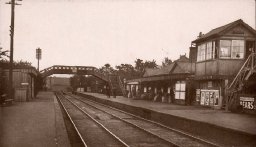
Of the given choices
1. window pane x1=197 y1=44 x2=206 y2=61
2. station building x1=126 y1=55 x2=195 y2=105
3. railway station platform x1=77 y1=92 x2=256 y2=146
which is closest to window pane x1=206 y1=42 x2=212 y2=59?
window pane x1=197 y1=44 x2=206 y2=61

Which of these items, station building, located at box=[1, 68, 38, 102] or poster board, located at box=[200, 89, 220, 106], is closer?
poster board, located at box=[200, 89, 220, 106]

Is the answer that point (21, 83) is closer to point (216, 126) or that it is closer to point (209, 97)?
point (209, 97)

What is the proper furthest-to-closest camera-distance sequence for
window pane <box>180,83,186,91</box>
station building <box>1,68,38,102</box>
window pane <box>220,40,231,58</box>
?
station building <box>1,68,38,102</box>
window pane <box>180,83,186,91</box>
window pane <box>220,40,231,58</box>

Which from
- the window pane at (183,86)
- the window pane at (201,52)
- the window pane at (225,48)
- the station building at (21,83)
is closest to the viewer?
the window pane at (225,48)

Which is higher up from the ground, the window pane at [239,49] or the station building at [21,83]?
the window pane at [239,49]

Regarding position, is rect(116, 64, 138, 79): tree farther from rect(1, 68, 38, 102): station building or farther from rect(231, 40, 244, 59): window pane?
rect(231, 40, 244, 59): window pane

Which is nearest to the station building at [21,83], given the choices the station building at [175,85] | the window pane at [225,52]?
the station building at [175,85]

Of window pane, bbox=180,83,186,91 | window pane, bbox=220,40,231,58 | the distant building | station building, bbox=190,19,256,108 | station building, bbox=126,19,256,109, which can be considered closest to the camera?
station building, bbox=126,19,256,109

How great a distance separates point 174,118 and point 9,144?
10.2 m

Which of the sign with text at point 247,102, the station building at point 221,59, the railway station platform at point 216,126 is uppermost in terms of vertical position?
the station building at point 221,59

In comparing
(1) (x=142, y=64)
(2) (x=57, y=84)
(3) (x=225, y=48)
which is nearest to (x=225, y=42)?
(3) (x=225, y=48)

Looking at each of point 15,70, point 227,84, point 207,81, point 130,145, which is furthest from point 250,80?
point 15,70

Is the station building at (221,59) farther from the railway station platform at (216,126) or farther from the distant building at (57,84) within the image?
the distant building at (57,84)

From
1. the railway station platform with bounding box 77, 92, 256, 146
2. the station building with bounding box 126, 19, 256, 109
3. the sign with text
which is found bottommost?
the railway station platform with bounding box 77, 92, 256, 146
